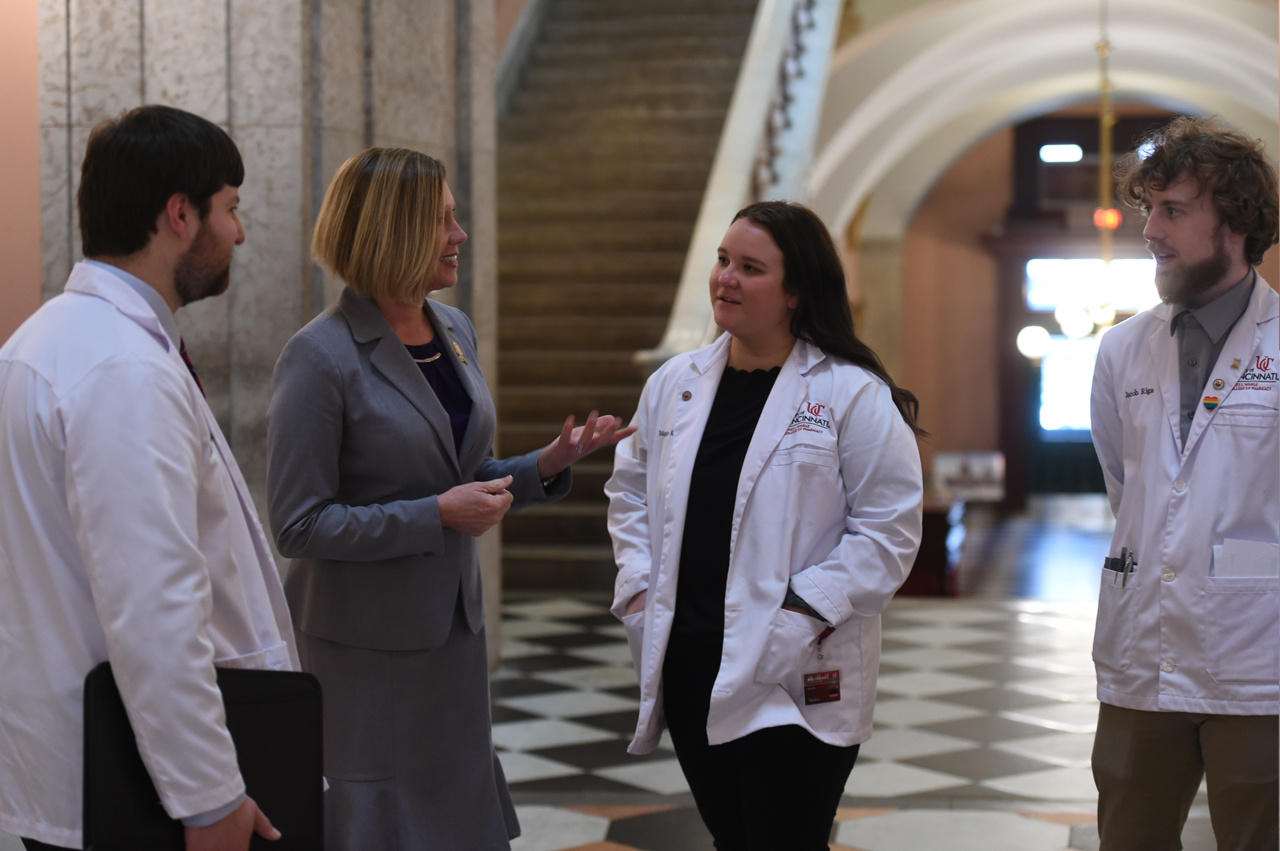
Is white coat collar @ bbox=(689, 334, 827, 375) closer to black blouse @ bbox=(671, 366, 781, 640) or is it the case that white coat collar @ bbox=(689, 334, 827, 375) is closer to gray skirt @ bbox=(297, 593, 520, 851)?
black blouse @ bbox=(671, 366, 781, 640)

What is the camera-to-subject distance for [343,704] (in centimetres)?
255

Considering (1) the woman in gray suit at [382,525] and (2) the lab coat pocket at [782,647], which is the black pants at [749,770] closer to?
(2) the lab coat pocket at [782,647]

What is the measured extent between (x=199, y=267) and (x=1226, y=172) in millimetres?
1705

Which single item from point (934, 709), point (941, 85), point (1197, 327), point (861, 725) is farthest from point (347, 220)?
point (941, 85)

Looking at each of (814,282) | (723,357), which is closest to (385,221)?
(723,357)

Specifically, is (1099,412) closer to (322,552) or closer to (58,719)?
(322,552)

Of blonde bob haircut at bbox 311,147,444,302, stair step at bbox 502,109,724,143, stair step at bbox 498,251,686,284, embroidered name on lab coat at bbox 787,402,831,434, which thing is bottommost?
embroidered name on lab coat at bbox 787,402,831,434

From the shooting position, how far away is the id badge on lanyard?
8.17 ft

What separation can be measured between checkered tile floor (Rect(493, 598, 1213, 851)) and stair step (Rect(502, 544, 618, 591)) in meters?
0.24

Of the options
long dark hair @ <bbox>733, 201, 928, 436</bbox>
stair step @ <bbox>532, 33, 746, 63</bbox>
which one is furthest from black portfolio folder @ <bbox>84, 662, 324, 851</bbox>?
stair step @ <bbox>532, 33, 746, 63</bbox>

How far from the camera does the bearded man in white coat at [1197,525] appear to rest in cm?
236

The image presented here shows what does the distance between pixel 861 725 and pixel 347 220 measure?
1318 mm

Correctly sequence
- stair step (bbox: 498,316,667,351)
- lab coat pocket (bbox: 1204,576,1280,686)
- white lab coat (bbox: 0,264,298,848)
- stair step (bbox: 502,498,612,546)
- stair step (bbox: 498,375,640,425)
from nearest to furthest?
white lab coat (bbox: 0,264,298,848) < lab coat pocket (bbox: 1204,576,1280,686) < stair step (bbox: 502,498,612,546) < stair step (bbox: 498,375,640,425) < stair step (bbox: 498,316,667,351)

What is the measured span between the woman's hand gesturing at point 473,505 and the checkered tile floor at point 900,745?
1777mm
